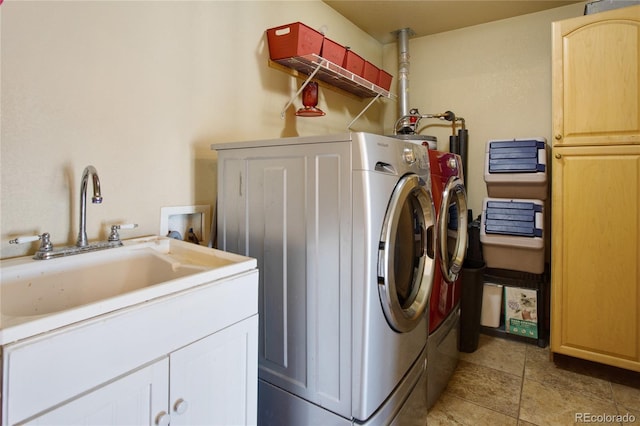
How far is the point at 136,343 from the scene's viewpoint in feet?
2.63

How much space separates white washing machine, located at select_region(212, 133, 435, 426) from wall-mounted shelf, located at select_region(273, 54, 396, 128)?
33.2 inches

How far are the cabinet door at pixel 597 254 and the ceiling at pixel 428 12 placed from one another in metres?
1.38

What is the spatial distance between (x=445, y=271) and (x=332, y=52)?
1471mm

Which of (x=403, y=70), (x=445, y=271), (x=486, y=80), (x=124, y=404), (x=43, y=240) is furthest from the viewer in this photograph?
(x=403, y=70)

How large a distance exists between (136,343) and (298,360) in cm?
70

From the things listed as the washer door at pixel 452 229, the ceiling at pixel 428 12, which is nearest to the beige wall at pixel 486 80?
the ceiling at pixel 428 12

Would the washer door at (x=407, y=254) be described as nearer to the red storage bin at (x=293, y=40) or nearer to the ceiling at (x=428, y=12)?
the red storage bin at (x=293, y=40)

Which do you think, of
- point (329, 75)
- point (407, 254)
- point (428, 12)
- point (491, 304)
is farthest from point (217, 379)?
point (428, 12)

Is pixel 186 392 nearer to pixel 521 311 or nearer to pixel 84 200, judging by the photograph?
pixel 84 200

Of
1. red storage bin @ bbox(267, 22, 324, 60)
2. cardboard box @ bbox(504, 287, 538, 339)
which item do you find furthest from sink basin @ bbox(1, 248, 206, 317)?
cardboard box @ bbox(504, 287, 538, 339)

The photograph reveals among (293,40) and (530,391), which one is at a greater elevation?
(293,40)

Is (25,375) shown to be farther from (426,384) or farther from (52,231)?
(426,384)

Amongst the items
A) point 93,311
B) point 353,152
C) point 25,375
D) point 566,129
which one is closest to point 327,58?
point 353,152

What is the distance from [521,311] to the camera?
2600mm
